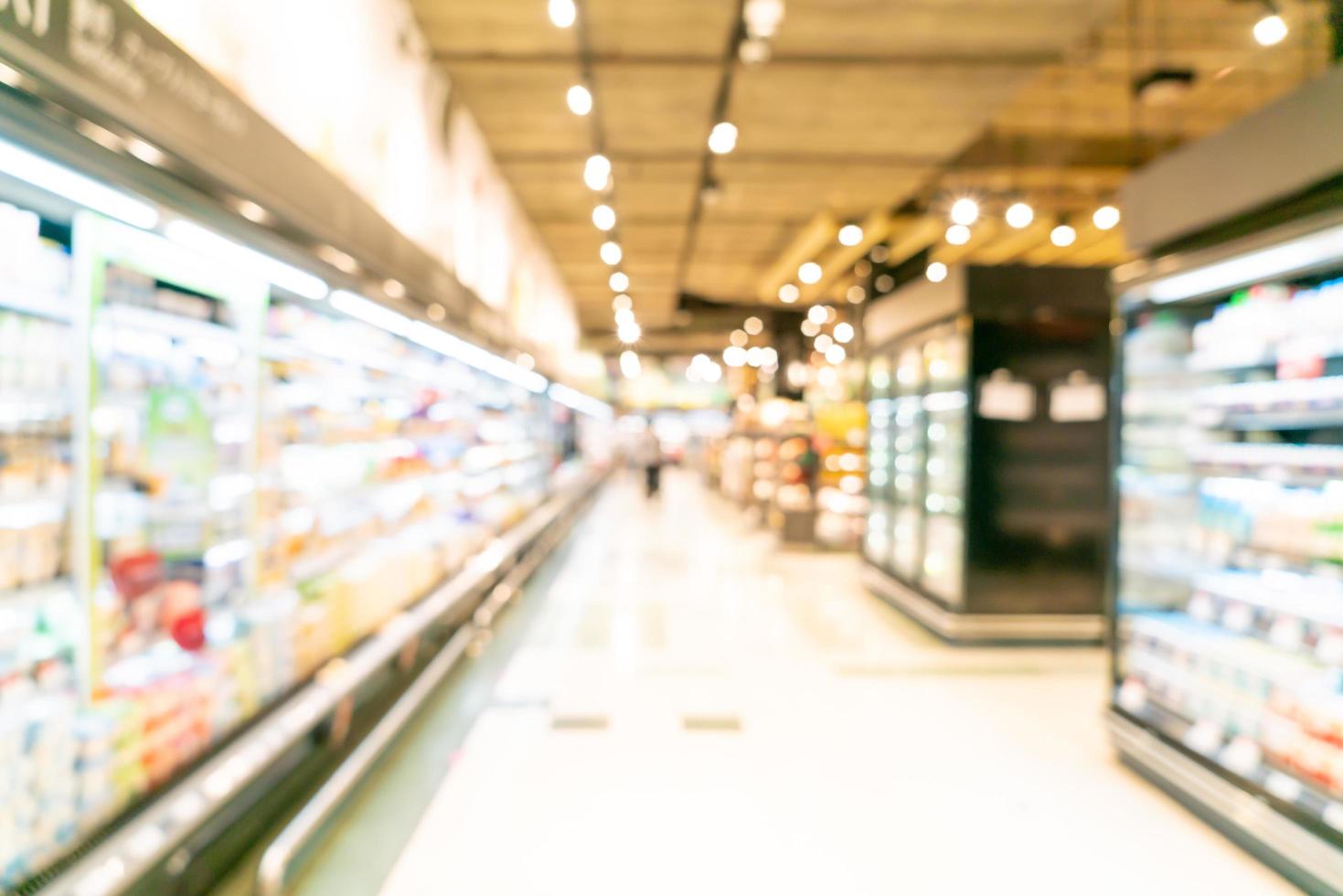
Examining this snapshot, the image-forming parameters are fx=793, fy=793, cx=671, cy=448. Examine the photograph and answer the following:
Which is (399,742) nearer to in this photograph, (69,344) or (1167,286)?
(69,344)

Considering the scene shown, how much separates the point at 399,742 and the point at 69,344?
2.47 meters

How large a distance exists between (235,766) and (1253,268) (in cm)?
420

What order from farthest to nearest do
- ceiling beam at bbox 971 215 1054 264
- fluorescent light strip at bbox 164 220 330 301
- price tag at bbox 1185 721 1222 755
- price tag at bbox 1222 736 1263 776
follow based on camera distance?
ceiling beam at bbox 971 215 1054 264 → price tag at bbox 1185 721 1222 755 → price tag at bbox 1222 736 1263 776 → fluorescent light strip at bbox 164 220 330 301

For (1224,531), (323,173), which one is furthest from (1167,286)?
(323,173)

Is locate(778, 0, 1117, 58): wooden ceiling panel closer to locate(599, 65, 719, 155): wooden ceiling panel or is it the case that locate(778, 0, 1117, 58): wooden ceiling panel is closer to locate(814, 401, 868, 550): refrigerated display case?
locate(599, 65, 719, 155): wooden ceiling panel

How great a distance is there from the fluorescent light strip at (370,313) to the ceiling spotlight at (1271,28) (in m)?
5.45

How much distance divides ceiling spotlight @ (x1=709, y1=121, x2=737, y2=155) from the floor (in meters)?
4.05

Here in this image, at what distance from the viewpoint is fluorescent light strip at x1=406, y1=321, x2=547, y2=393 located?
5293 millimetres

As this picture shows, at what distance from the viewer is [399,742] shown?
3973mm

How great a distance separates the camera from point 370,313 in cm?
435

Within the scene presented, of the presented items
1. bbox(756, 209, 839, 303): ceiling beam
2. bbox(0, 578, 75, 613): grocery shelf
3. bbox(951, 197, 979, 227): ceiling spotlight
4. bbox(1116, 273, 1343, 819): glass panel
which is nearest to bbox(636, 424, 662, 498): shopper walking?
bbox(756, 209, 839, 303): ceiling beam

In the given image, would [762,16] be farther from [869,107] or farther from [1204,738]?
[1204,738]

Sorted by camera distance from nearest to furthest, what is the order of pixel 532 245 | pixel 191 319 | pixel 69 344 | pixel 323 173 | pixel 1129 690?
1. pixel 69 344
2. pixel 191 319
3. pixel 323 173
4. pixel 1129 690
5. pixel 532 245

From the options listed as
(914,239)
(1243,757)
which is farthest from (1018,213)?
(1243,757)
